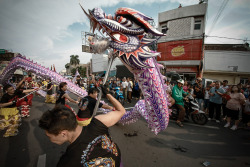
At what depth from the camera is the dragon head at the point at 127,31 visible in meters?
1.53

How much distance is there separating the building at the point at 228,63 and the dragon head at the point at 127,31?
54.9ft

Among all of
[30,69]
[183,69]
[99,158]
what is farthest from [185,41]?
[99,158]

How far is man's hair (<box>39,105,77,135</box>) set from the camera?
81 cm

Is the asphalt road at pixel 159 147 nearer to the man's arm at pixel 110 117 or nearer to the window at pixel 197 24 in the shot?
the man's arm at pixel 110 117

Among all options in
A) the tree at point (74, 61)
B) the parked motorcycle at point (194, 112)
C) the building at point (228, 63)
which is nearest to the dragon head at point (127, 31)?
the parked motorcycle at point (194, 112)

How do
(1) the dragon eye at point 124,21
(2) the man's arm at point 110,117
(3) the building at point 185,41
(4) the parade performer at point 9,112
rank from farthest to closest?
(3) the building at point 185,41
(4) the parade performer at point 9,112
(1) the dragon eye at point 124,21
(2) the man's arm at point 110,117

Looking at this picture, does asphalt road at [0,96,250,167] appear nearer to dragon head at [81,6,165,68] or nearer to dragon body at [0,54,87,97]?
dragon body at [0,54,87,97]

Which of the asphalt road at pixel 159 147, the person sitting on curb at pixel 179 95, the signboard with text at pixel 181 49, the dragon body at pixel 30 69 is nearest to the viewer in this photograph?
the asphalt road at pixel 159 147

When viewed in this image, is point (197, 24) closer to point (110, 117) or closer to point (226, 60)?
point (226, 60)

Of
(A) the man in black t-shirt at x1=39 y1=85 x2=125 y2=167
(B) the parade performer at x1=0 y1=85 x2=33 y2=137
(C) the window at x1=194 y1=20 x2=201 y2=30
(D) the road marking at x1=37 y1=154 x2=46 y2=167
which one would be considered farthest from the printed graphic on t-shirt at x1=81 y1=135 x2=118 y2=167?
(C) the window at x1=194 y1=20 x2=201 y2=30

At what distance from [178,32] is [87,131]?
15.2 metres

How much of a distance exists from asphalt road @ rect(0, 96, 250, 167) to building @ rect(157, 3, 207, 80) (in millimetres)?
9790

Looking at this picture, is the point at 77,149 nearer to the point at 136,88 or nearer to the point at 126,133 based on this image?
the point at 126,133

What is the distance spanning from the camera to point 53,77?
4328 millimetres
